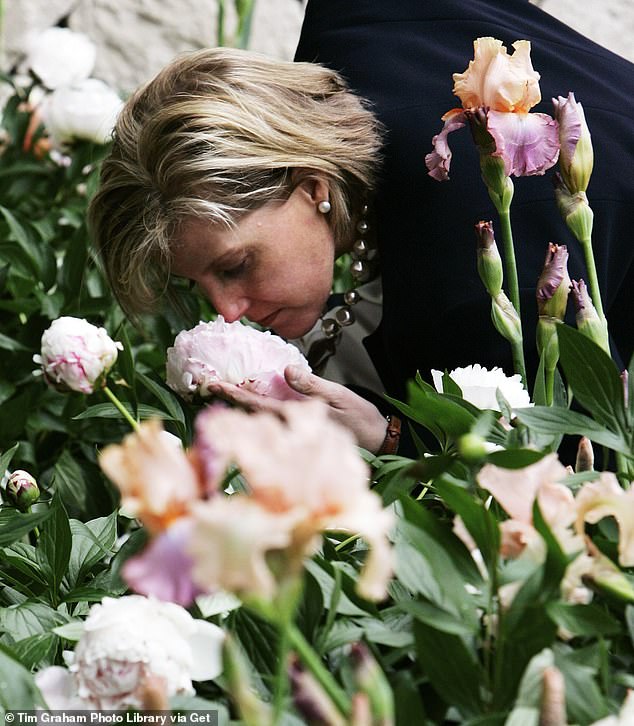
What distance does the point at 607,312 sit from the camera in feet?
3.26

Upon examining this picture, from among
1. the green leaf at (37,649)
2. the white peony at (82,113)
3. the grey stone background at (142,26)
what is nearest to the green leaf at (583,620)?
the green leaf at (37,649)

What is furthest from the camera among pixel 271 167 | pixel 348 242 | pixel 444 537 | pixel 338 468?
pixel 348 242

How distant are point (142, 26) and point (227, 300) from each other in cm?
126

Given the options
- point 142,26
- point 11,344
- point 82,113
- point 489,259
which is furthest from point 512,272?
point 142,26

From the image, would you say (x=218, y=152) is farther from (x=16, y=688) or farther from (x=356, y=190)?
(x=16, y=688)

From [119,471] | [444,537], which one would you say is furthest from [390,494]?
[119,471]

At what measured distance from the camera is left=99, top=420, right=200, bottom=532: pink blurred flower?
0.26 m

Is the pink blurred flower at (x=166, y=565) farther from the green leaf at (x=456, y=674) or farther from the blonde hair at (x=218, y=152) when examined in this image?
the blonde hair at (x=218, y=152)

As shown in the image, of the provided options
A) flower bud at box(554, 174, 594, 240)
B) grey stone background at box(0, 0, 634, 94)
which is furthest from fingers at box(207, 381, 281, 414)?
grey stone background at box(0, 0, 634, 94)

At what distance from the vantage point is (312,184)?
1.04 metres

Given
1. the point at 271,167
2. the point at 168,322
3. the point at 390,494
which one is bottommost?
the point at 168,322

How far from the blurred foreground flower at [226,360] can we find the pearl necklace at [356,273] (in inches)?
12.9

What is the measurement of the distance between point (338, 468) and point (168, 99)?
0.82 meters

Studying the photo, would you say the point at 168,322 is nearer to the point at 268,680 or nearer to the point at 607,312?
the point at 607,312
